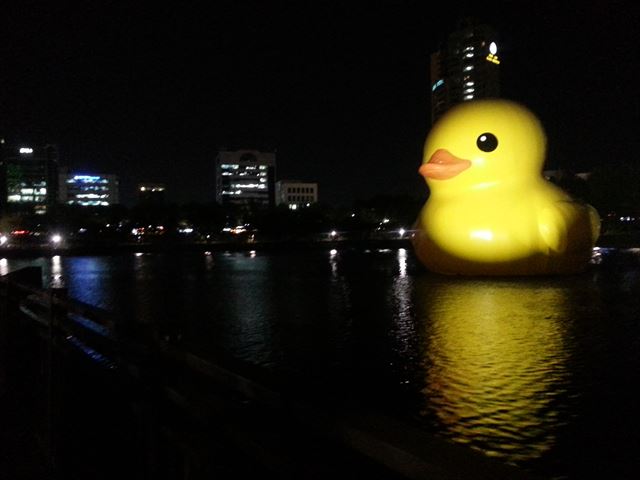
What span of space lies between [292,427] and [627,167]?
242 ft

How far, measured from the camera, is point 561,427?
19.1ft

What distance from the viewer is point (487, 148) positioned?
18953 mm

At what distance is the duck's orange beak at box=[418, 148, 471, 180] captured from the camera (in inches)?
752

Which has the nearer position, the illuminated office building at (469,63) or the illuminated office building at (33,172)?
the illuminated office building at (33,172)

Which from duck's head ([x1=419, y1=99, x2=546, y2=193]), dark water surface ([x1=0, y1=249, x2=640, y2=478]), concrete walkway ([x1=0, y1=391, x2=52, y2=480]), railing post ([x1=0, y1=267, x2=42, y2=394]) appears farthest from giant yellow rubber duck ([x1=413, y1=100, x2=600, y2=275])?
concrete walkway ([x1=0, y1=391, x2=52, y2=480])

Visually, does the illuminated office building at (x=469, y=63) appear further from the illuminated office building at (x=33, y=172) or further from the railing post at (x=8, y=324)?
the railing post at (x=8, y=324)

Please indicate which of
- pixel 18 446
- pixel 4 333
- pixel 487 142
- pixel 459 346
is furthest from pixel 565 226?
pixel 18 446

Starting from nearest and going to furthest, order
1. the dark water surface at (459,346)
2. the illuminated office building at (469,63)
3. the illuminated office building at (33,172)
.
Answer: the dark water surface at (459,346), the illuminated office building at (33,172), the illuminated office building at (469,63)

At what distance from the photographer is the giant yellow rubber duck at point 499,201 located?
1862cm

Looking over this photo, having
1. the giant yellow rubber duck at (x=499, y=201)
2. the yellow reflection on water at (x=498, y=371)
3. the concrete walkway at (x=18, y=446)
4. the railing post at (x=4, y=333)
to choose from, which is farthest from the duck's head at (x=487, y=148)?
the concrete walkway at (x=18, y=446)

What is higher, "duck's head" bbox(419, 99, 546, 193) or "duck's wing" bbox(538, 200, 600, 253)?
"duck's head" bbox(419, 99, 546, 193)

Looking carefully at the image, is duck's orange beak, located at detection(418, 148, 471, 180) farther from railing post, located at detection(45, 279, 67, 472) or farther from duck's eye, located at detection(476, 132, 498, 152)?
railing post, located at detection(45, 279, 67, 472)

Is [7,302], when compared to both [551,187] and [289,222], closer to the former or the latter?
[551,187]

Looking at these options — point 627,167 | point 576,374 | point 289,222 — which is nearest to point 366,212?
point 289,222
